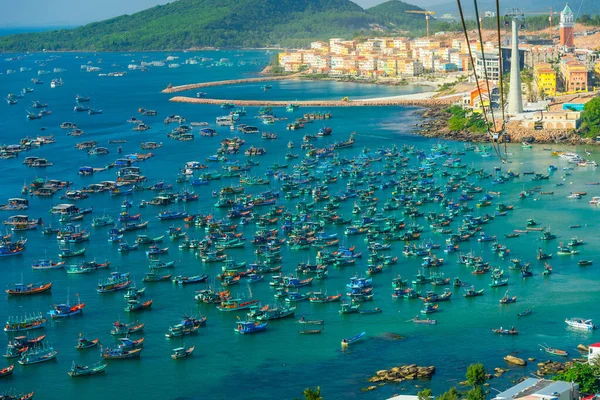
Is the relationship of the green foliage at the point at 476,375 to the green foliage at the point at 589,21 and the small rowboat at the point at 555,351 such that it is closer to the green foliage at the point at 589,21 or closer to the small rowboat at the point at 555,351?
the small rowboat at the point at 555,351

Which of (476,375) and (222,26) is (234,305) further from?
(222,26)

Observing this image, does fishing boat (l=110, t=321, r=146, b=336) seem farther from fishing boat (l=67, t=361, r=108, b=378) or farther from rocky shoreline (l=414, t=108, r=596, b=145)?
rocky shoreline (l=414, t=108, r=596, b=145)

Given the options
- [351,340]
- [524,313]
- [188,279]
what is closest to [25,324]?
[188,279]

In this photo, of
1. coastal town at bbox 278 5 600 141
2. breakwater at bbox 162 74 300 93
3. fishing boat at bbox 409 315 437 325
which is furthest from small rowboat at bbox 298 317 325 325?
breakwater at bbox 162 74 300 93

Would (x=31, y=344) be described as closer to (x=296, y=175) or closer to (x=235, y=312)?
(x=235, y=312)

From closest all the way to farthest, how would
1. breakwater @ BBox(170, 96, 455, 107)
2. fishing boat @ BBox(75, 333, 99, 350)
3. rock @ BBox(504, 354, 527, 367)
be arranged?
rock @ BBox(504, 354, 527, 367) → fishing boat @ BBox(75, 333, 99, 350) → breakwater @ BBox(170, 96, 455, 107)

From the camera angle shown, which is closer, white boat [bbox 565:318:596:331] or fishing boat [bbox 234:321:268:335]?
white boat [bbox 565:318:596:331]

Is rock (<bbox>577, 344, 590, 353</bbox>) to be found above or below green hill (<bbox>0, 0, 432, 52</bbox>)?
below
